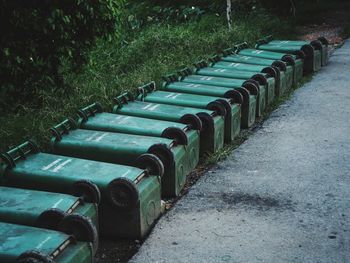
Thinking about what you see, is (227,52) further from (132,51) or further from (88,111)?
(88,111)

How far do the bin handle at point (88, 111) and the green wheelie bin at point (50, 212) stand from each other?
1794 mm

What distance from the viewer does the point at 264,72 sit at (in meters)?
8.45

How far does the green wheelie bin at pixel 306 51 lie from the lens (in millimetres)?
10172

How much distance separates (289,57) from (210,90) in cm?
261

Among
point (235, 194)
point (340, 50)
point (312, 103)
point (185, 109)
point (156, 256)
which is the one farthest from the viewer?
point (340, 50)

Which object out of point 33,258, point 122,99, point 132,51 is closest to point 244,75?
point 122,99

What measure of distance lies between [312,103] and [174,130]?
3812 mm

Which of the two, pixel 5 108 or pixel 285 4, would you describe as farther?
pixel 285 4

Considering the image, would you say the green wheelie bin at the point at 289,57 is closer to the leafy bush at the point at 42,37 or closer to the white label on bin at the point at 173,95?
the leafy bush at the point at 42,37

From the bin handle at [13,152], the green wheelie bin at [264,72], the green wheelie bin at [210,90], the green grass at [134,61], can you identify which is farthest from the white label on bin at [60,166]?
the green wheelie bin at [264,72]

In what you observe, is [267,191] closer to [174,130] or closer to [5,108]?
[174,130]

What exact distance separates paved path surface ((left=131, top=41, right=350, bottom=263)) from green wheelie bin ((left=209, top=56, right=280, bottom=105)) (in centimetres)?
76

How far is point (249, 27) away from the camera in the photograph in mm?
13641

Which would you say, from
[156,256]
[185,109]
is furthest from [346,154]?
[156,256]
